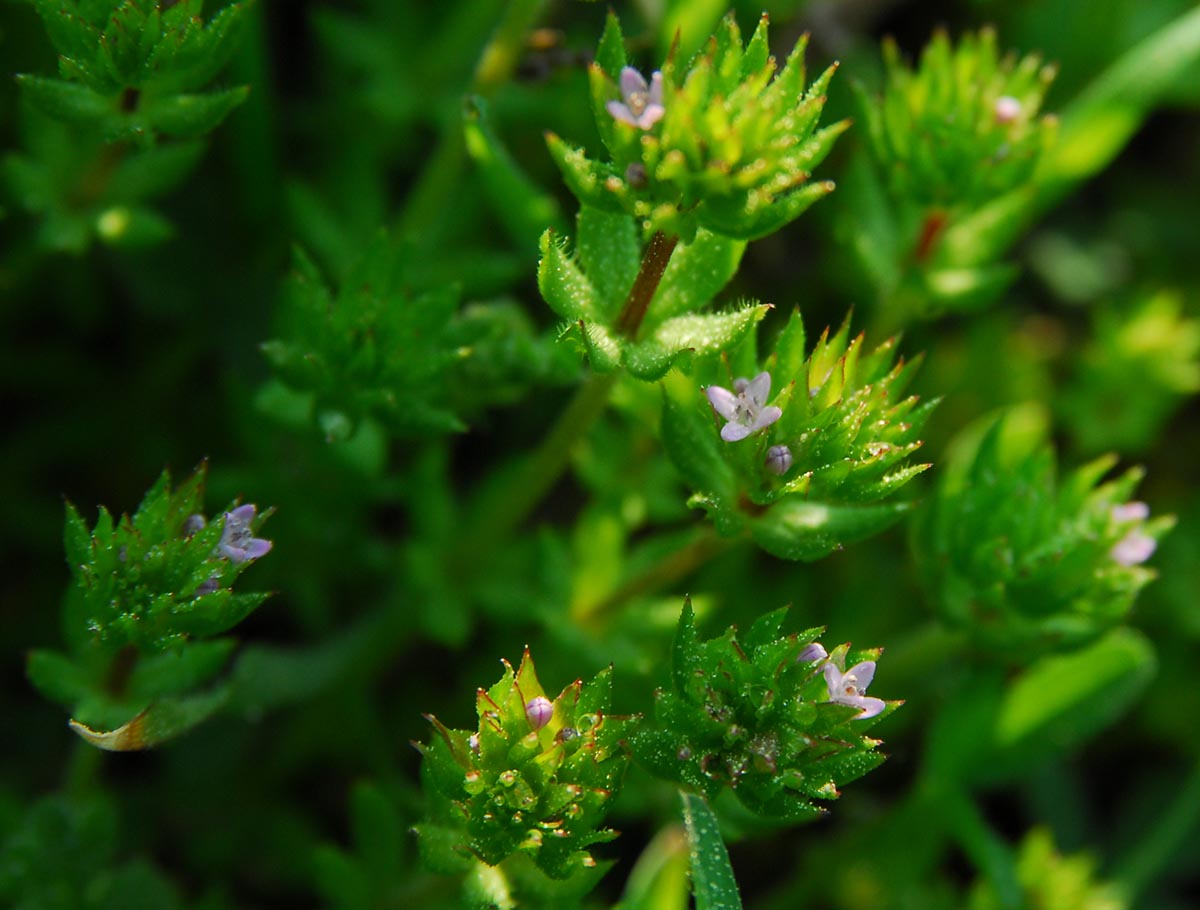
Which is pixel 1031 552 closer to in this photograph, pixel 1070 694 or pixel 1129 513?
Answer: pixel 1129 513

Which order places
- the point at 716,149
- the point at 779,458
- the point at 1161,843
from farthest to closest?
the point at 1161,843 → the point at 779,458 → the point at 716,149

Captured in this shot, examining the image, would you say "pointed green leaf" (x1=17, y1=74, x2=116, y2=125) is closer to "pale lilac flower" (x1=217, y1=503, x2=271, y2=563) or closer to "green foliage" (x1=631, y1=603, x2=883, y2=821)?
"pale lilac flower" (x1=217, y1=503, x2=271, y2=563)

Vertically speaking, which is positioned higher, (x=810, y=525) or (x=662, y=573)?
(x=810, y=525)

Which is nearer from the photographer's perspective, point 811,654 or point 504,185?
point 811,654

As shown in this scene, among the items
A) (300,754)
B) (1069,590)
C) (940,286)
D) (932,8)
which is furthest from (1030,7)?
(300,754)

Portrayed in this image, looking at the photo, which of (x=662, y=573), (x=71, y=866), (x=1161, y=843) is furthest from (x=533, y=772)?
(x=1161, y=843)

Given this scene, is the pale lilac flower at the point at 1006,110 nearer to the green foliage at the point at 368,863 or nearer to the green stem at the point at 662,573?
the green stem at the point at 662,573

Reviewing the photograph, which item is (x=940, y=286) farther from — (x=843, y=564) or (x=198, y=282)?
(x=198, y=282)

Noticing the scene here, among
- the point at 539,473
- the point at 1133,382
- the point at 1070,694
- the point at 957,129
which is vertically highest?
the point at 957,129
